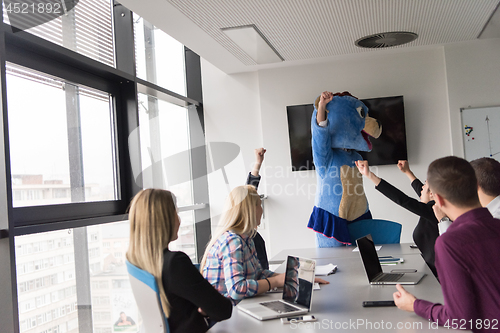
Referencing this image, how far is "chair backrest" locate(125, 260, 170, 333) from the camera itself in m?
1.52

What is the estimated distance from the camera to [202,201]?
5.14 m

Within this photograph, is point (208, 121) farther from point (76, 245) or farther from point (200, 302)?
point (200, 302)

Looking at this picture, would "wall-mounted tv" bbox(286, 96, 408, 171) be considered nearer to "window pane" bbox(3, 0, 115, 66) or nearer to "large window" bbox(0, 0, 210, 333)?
"large window" bbox(0, 0, 210, 333)

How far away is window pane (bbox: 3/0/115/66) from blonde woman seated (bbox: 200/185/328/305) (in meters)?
1.67

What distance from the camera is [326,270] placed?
2404 millimetres

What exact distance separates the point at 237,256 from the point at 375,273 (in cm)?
75

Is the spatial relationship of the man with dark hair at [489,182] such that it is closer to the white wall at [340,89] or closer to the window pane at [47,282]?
the window pane at [47,282]

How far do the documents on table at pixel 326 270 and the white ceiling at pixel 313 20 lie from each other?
1.84 meters

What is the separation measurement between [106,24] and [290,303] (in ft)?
9.17

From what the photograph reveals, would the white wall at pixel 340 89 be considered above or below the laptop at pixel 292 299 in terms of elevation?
above

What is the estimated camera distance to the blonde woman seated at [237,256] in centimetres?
187

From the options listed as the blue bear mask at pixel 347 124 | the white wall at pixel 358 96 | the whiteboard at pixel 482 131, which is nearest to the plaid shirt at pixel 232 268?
the blue bear mask at pixel 347 124

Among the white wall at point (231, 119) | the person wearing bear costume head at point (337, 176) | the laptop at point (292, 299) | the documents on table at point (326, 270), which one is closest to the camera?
the laptop at point (292, 299)

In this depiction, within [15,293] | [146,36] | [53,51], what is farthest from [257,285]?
[146,36]
